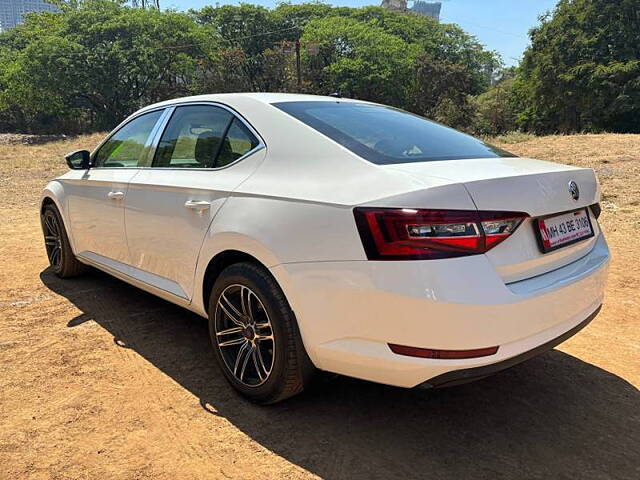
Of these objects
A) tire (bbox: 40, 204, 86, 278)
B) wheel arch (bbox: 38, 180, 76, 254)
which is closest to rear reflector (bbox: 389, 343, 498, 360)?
wheel arch (bbox: 38, 180, 76, 254)

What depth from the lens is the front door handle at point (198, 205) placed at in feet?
9.12

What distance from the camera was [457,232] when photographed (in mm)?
1979

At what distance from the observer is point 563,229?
236cm

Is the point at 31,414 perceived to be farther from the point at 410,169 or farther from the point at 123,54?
the point at 123,54

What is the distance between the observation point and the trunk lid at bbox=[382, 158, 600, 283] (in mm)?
2057

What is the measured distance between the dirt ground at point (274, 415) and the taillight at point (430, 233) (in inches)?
39.4

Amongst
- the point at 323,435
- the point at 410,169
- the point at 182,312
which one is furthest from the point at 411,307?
the point at 182,312

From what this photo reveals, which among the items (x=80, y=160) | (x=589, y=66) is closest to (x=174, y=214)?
(x=80, y=160)

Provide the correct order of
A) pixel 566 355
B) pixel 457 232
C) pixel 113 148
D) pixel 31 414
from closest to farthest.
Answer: pixel 457 232 → pixel 31 414 → pixel 566 355 → pixel 113 148

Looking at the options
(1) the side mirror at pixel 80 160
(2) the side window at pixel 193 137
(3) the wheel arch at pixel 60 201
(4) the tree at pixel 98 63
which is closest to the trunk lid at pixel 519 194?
(2) the side window at pixel 193 137

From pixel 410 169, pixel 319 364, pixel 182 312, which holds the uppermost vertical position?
pixel 410 169

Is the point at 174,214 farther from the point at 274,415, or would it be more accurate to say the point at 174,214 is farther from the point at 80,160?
the point at 80,160

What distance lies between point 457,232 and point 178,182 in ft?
5.85

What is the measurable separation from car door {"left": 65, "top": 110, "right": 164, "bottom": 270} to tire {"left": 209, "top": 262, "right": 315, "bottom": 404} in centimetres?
121
